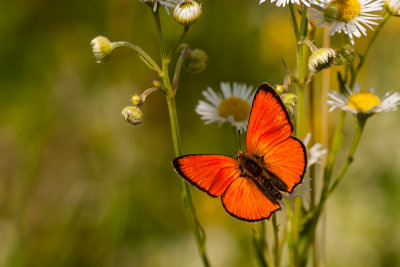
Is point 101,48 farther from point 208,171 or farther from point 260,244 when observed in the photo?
point 260,244

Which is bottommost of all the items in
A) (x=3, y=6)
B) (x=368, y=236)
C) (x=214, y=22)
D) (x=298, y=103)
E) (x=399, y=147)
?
(x=368, y=236)

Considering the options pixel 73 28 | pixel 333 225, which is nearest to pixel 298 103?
pixel 333 225

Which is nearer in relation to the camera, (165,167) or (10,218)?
(10,218)

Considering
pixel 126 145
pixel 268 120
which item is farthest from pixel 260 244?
pixel 126 145

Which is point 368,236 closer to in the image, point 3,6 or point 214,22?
point 214,22

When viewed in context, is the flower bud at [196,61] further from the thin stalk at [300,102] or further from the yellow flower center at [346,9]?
the yellow flower center at [346,9]

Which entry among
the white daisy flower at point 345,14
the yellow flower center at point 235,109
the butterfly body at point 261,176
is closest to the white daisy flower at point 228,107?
the yellow flower center at point 235,109
